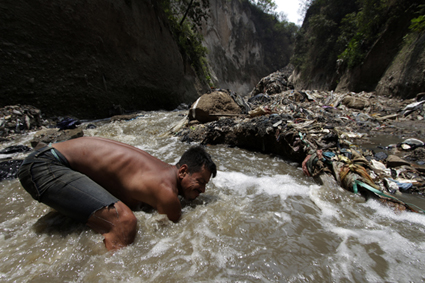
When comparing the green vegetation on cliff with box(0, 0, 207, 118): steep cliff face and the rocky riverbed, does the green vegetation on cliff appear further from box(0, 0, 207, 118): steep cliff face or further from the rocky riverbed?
the rocky riverbed

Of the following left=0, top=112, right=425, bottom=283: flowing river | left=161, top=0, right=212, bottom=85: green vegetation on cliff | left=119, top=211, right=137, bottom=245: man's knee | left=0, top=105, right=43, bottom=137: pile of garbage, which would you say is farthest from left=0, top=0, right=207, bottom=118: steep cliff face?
left=119, top=211, right=137, bottom=245: man's knee

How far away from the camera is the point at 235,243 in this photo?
1316mm

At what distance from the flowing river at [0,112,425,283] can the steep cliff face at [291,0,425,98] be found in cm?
719

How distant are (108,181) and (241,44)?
1270 inches

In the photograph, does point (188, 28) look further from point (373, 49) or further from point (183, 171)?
point (183, 171)

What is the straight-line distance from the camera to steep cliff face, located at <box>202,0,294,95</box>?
23844 millimetres

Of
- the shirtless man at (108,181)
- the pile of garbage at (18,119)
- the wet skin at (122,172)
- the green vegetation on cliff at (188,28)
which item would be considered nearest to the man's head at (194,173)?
the shirtless man at (108,181)

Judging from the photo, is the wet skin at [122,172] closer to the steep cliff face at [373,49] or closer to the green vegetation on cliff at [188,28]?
the steep cliff face at [373,49]

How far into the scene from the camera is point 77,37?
20.3 ft

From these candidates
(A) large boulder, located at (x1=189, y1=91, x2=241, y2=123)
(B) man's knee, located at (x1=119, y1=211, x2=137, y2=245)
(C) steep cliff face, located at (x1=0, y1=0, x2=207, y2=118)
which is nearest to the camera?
(B) man's knee, located at (x1=119, y1=211, x2=137, y2=245)

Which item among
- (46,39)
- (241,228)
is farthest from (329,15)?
(241,228)

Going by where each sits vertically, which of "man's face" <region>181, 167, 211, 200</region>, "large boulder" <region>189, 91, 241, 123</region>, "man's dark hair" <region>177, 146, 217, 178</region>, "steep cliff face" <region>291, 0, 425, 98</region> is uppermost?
"steep cliff face" <region>291, 0, 425, 98</region>

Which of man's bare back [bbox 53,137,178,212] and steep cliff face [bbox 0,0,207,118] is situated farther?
steep cliff face [bbox 0,0,207,118]

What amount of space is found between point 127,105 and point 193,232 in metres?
7.81
